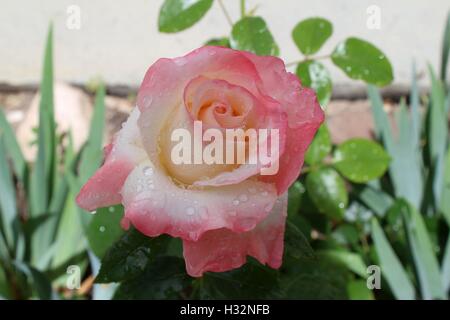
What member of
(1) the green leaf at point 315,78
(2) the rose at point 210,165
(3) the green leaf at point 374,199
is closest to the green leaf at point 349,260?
(3) the green leaf at point 374,199

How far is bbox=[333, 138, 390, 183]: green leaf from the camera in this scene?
30.0 inches

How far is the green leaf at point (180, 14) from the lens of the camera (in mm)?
580

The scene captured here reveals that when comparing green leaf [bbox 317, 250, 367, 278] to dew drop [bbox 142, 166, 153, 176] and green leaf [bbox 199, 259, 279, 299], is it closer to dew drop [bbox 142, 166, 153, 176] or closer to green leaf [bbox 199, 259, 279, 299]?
green leaf [bbox 199, 259, 279, 299]

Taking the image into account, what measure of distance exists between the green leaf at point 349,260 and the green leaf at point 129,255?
508mm

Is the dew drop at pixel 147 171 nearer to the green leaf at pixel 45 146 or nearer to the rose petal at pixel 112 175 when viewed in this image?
the rose petal at pixel 112 175

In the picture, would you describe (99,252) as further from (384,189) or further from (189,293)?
(384,189)

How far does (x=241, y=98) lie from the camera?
38 cm

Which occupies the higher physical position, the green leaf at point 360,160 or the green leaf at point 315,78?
the green leaf at point 315,78

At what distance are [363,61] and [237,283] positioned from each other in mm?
234

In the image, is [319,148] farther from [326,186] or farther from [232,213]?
[232,213]

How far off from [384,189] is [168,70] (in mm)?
906

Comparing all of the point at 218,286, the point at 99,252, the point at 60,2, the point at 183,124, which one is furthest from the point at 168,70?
the point at 60,2

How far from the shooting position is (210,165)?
0.37 meters

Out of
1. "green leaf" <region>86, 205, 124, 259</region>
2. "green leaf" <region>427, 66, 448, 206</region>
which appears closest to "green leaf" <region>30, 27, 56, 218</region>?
"green leaf" <region>86, 205, 124, 259</region>
